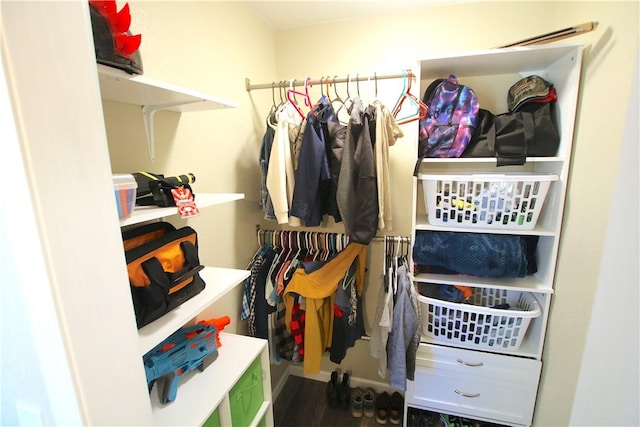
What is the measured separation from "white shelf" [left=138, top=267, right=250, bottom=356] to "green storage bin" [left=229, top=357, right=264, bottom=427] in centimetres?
40

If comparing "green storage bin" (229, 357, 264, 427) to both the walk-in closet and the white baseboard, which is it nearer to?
the walk-in closet

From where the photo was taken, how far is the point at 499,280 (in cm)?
146

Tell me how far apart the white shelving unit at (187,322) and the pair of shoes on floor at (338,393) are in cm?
92

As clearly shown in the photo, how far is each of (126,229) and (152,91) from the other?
45 centimetres

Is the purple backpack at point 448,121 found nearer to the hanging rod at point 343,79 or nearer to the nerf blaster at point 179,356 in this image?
the hanging rod at point 343,79

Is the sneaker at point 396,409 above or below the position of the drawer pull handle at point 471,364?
below

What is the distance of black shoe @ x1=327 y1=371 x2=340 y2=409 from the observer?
6.43 feet

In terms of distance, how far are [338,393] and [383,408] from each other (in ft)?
1.05

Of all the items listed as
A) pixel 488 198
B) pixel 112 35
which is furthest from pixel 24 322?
pixel 488 198

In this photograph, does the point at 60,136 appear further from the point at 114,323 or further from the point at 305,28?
the point at 305,28

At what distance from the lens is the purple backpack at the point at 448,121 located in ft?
4.43

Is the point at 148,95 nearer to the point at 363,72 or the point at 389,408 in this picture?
the point at 363,72

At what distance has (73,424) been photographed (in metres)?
0.51

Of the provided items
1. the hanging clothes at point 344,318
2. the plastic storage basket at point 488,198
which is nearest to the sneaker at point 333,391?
the hanging clothes at point 344,318
